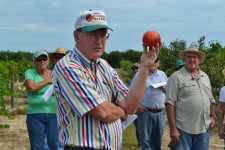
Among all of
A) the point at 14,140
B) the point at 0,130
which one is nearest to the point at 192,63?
the point at 14,140

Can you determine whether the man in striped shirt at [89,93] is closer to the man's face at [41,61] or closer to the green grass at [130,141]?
the man's face at [41,61]

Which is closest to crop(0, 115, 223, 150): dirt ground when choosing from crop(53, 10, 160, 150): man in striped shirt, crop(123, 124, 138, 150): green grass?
crop(123, 124, 138, 150): green grass

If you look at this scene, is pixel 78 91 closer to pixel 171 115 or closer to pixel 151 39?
pixel 151 39

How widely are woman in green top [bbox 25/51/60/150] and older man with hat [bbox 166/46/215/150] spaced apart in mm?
1897

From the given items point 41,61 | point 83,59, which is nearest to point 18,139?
point 41,61

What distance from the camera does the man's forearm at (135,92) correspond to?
12.4 feet

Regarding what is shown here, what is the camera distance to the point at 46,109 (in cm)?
823

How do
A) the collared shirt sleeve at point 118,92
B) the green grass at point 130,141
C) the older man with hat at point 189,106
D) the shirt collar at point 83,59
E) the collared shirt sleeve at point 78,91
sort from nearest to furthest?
the collared shirt sleeve at point 78,91 → the shirt collar at point 83,59 → the collared shirt sleeve at point 118,92 → the older man with hat at point 189,106 → the green grass at point 130,141

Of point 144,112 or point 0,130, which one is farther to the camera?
point 0,130

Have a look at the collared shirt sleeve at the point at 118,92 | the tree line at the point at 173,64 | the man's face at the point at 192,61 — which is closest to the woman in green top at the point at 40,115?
the man's face at the point at 192,61

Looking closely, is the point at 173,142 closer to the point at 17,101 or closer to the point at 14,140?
the point at 14,140

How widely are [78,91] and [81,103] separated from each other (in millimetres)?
88

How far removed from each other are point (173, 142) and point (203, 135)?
0.39 m

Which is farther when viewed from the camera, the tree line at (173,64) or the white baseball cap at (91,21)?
the tree line at (173,64)
